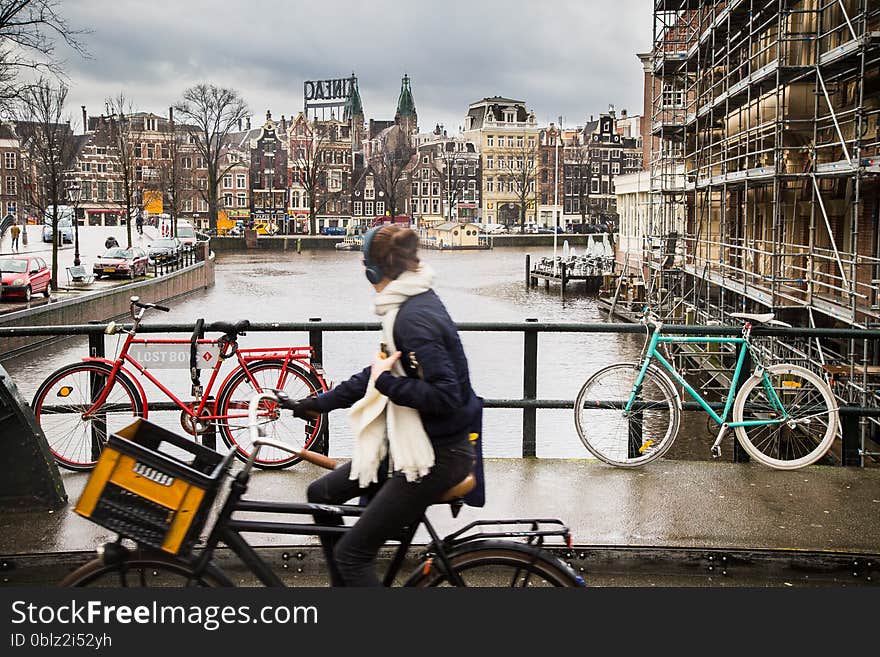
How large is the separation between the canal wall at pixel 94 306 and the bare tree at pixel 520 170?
5160cm

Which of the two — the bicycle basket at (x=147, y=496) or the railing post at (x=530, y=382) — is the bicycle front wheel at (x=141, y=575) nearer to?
the bicycle basket at (x=147, y=496)

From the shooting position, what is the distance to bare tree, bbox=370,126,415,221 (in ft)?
289

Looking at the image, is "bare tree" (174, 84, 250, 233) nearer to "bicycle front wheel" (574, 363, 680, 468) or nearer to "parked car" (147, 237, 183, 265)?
"parked car" (147, 237, 183, 265)

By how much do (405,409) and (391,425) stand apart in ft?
0.20

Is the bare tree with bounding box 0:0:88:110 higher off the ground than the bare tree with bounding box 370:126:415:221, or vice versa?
the bare tree with bounding box 370:126:415:221

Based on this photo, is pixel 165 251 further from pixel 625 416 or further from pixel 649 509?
pixel 649 509

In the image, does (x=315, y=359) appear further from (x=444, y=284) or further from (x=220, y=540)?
(x=444, y=284)

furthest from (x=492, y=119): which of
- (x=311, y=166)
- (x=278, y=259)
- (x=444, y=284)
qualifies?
(x=444, y=284)

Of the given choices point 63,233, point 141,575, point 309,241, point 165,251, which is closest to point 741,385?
point 141,575

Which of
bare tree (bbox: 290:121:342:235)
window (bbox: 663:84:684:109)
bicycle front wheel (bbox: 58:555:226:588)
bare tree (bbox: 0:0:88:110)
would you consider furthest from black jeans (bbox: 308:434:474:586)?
bare tree (bbox: 290:121:342:235)

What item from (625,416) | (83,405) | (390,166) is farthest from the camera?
(390,166)

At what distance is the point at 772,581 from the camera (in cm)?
407

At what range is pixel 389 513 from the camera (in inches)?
111

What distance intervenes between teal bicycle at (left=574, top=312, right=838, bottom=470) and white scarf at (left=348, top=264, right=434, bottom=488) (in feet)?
8.11
